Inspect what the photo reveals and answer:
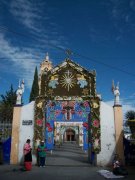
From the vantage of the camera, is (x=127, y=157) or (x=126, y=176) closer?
(x=126, y=176)

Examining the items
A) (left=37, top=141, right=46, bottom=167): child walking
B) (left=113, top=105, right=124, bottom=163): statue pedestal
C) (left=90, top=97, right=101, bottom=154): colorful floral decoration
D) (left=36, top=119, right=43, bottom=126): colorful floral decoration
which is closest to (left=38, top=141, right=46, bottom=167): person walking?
(left=37, top=141, right=46, bottom=167): child walking

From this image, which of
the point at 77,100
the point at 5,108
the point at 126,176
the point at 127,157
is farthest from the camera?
the point at 5,108

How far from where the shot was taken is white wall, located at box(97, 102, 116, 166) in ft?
52.6

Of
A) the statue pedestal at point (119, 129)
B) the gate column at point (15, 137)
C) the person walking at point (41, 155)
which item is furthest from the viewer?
the gate column at point (15, 137)

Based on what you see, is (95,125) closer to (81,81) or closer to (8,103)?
(81,81)

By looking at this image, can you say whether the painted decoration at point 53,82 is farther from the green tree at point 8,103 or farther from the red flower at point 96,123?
the green tree at point 8,103

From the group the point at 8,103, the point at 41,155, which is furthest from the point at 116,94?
the point at 8,103

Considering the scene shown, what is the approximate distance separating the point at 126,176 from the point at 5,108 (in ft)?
111

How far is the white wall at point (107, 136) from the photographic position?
52.6 feet

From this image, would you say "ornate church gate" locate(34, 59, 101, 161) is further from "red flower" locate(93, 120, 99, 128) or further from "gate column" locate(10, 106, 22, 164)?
"gate column" locate(10, 106, 22, 164)

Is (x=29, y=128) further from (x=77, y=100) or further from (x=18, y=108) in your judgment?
(x=77, y=100)

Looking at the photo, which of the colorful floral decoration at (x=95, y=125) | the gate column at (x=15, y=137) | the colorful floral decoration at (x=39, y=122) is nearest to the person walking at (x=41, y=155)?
the colorful floral decoration at (x=39, y=122)

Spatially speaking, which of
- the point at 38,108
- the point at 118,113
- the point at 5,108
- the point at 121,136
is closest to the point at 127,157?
the point at 121,136

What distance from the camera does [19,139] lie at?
53.8ft
